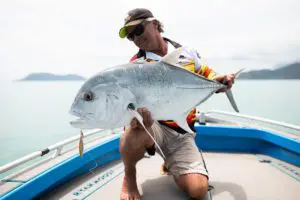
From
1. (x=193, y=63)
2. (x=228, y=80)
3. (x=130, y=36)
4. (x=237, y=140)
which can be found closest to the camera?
(x=228, y=80)

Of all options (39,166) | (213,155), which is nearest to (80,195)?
(39,166)

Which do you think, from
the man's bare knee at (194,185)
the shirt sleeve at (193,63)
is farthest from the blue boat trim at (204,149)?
the shirt sleeve at (193,63)

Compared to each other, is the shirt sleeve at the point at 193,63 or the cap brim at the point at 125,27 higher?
the cap brim at the point at 125,27

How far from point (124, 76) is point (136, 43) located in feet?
3.19

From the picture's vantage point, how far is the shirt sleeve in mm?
2312

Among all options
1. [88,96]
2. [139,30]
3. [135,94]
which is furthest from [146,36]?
[88,96]

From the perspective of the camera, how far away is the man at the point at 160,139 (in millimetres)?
1978

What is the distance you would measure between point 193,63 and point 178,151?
0.91 meters

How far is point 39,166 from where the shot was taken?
92.7 inches

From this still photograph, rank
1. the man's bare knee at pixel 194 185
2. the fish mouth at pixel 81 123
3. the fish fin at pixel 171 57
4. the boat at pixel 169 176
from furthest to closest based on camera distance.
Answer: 1. the boat at pixel 169 176
2. the man's bare knee at pixel 194 185
3. the fish fin at pixel 171 57
4. the fish mouth at pixel 81 123

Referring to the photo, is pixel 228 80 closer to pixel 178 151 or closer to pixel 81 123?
pixel 178 151

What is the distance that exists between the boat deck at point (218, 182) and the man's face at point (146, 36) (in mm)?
1398

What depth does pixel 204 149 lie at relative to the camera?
11.3 feet

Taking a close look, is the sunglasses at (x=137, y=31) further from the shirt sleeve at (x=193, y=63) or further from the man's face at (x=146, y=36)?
the shirt sleeve at (x=193, y=63)
